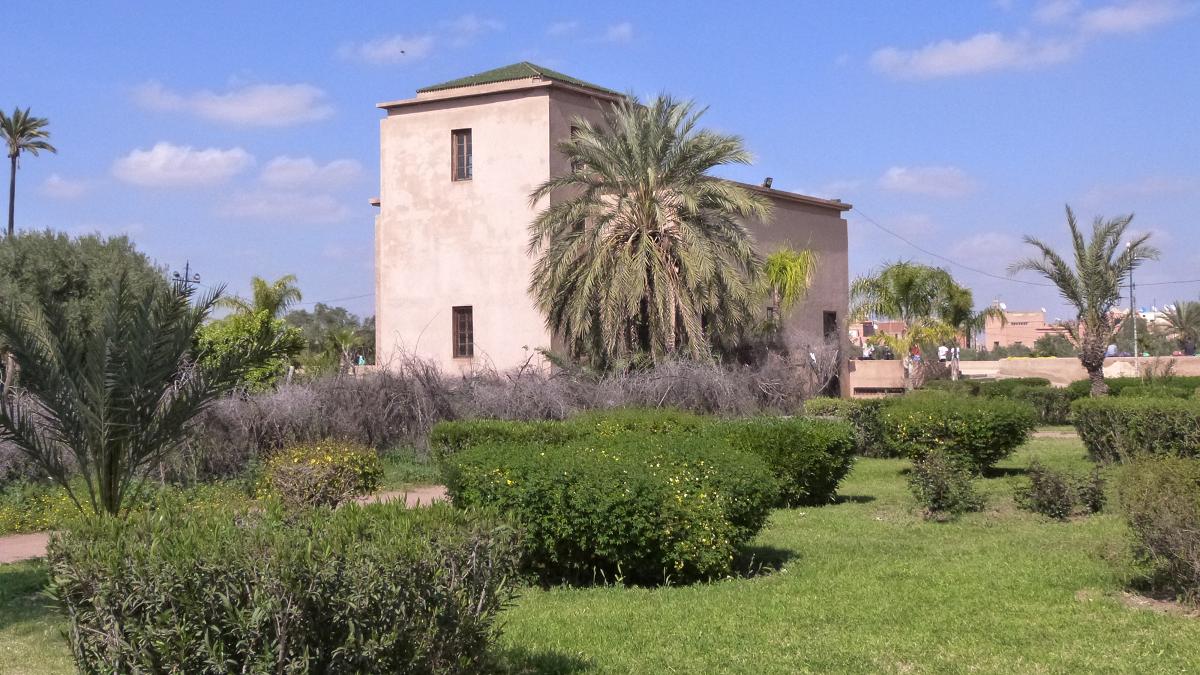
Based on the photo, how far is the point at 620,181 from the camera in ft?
83.5

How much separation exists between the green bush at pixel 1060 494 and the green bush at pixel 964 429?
286cm

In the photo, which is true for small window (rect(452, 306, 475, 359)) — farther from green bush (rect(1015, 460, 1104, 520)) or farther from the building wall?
green bush (rect(1015, 460, 1104, 520))

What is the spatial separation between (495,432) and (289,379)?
25.5 feet

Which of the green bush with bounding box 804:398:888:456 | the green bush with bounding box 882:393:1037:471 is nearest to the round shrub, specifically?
the green bush with bounding box 882:393:1037:471

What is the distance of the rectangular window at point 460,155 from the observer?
31203mm

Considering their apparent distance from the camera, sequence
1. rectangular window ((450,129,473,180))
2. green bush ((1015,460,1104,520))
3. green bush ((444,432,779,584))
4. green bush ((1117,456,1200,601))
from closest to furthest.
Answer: green bush ((1117,456,1200,601)) → green bush ((444,432,779,584)) → green bush ((1015,460,1104,520)) → rectangular window ((450,129,473,180))

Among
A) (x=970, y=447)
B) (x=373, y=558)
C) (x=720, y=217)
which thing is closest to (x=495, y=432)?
(x=970, y=447)

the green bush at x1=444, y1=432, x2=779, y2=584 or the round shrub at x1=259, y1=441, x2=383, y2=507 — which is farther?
the round shrub at x1=259, y1=441, x2=383, y2=507

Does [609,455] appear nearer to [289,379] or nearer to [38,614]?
[38,614]

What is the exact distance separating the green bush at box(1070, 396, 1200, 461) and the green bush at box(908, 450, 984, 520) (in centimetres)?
328

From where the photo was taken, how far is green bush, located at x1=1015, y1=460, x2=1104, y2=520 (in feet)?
40.7

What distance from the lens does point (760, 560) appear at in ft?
33.7

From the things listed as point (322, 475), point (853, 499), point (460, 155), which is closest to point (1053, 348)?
point (460, 155)

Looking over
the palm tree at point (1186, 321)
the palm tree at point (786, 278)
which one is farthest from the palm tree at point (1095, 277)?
the palm tree at point (1186, 321)
